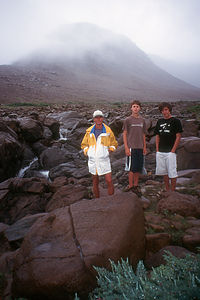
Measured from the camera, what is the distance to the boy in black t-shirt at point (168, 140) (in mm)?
3809

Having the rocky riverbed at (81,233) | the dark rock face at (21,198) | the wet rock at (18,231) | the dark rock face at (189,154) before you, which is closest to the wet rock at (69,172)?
the dark rock face at (21,198)

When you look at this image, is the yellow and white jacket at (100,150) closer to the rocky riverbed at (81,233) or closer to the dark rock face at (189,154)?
the rocky riverbed at (81,233)

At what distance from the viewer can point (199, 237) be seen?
263 centimetres

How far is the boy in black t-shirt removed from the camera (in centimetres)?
381

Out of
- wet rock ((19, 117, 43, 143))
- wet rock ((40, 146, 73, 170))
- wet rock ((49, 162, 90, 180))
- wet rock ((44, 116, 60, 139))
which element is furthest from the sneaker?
wet rock ((44, 116, 60, 139))

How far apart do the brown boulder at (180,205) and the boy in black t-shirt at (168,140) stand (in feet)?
1.70

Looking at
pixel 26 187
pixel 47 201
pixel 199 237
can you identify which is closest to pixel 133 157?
pixel 199 237

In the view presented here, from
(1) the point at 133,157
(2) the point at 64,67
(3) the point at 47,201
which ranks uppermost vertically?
(2) the point at 64,67

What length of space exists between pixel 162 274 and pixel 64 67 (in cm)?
9370

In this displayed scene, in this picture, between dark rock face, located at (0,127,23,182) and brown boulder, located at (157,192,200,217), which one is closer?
brown boulder, located at (157,192,200,217)

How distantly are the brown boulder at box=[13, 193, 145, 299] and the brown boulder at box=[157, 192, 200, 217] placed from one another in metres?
0.87

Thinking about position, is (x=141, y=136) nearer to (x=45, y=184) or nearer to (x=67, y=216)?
(x=67, y=216)

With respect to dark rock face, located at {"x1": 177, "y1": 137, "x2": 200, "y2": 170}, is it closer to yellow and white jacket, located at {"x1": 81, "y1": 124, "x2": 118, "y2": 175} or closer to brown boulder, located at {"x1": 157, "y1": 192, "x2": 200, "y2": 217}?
brown boulder, located at {"x1": 157, "y1": 192, "x2": 200, "y2": 217}

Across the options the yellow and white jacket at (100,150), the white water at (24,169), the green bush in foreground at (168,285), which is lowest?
the white water at (24,169)
